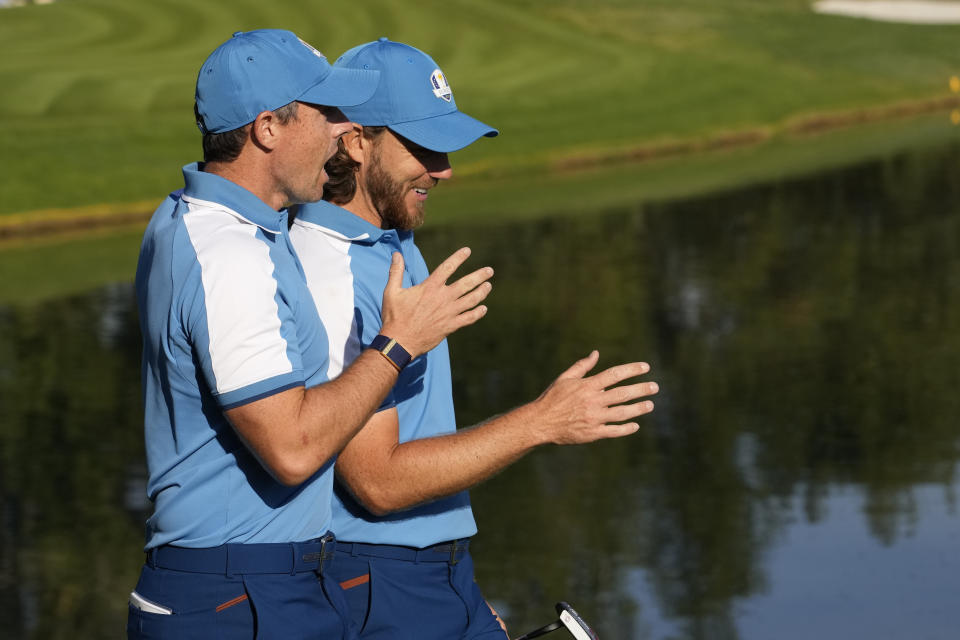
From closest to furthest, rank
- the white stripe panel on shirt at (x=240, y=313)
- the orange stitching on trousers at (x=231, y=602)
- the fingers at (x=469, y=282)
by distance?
the white stripe panel on shirt at (x=240, y=313), the orange stitching on trousers at (x=231, y=602), the fingers at (x=469, y=282)

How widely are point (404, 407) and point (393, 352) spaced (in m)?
0.49

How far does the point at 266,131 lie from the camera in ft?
11.5

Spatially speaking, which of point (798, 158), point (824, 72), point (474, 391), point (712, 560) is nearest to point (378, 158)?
point (712, 560)

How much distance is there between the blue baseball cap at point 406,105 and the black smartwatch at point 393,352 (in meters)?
0.74

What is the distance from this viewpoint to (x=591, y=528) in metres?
8.38

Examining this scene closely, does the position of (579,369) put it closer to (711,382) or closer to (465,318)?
(465,318)

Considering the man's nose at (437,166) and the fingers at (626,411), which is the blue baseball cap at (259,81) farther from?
the fingers at (626,411)

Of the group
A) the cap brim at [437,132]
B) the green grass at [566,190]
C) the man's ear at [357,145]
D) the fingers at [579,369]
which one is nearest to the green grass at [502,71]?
the green grass at [566,190]

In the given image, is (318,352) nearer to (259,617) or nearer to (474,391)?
A: (259,617)

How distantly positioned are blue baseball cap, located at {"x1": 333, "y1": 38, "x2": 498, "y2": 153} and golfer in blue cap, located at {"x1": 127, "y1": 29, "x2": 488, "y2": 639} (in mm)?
469

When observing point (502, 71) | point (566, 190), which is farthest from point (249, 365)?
point (502, 71)

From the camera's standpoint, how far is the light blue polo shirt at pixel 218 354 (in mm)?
3260

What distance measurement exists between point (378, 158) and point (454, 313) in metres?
0.73

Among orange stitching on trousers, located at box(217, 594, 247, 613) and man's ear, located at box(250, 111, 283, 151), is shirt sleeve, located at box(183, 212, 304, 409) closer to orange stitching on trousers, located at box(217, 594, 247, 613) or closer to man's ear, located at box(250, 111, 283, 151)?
man's ear, located at box(250, 111, 283, 151)
